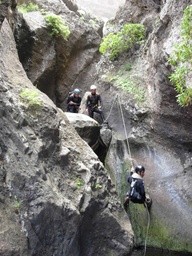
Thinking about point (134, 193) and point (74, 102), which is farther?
point (74, 102)

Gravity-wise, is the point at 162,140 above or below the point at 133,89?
below

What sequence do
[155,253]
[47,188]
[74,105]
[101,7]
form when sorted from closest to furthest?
[47,188]
[155,253]
[74,105]
[101,7]

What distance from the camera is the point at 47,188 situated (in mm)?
6047

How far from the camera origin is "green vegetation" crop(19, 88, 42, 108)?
7.04 m

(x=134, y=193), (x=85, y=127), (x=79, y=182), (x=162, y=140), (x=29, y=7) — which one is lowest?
(x=79, y=182)

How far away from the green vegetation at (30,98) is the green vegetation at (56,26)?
8.78m

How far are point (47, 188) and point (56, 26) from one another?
11195mm

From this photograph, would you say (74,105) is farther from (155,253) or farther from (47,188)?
(47,188)

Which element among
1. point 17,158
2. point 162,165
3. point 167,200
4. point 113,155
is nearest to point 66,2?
point 113,155

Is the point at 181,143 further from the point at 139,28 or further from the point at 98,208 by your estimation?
the point at 139,28

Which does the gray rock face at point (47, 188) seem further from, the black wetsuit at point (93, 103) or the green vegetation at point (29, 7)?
the green vegetation at point (29, 7)

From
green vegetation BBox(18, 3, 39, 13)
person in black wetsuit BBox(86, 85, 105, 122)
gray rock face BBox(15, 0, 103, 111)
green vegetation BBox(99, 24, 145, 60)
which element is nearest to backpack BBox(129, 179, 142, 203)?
person in black wetsuit BBox(86, 85, 105, 122)

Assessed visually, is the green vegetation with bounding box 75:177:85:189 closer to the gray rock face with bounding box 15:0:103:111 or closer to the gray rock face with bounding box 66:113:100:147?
the gray rock face with bounding box 66:113:100:147

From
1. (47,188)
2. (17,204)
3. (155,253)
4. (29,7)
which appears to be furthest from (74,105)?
(17,204)
